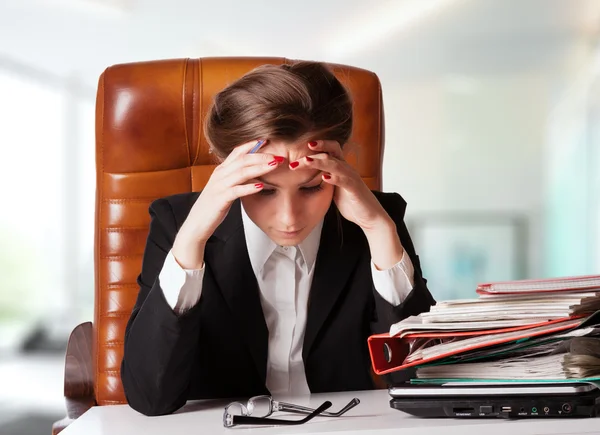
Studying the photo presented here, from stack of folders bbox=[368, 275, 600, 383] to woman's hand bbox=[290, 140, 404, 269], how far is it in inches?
14.1

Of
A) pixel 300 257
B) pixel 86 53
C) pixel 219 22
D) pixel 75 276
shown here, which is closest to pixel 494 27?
pixel 219 22

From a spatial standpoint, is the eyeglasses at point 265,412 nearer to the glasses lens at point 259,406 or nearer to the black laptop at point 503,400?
the glasses lens at point 259,406

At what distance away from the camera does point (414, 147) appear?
414cm

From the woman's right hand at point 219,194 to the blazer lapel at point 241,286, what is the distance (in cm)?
20

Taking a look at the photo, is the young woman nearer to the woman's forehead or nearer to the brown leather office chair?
the woman's forehead

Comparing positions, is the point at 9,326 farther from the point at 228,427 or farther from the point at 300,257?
the point at 228,427

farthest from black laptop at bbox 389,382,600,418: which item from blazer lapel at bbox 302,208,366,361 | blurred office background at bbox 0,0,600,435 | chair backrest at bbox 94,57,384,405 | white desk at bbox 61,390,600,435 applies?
blurred office background at bbox 0,0,600,435

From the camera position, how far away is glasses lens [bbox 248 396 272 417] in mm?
1049

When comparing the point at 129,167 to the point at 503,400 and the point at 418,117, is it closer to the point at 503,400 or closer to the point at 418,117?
the point at 503,400

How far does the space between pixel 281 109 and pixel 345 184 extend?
0.64 ft

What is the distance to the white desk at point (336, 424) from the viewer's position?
909 mm

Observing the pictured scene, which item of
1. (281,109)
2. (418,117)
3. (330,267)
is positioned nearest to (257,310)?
(330,267)

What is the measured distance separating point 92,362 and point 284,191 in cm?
76

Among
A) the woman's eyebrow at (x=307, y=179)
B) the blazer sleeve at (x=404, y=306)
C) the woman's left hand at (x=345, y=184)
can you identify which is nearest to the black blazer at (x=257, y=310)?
the blazer sleeve at (x=404, y=306)
